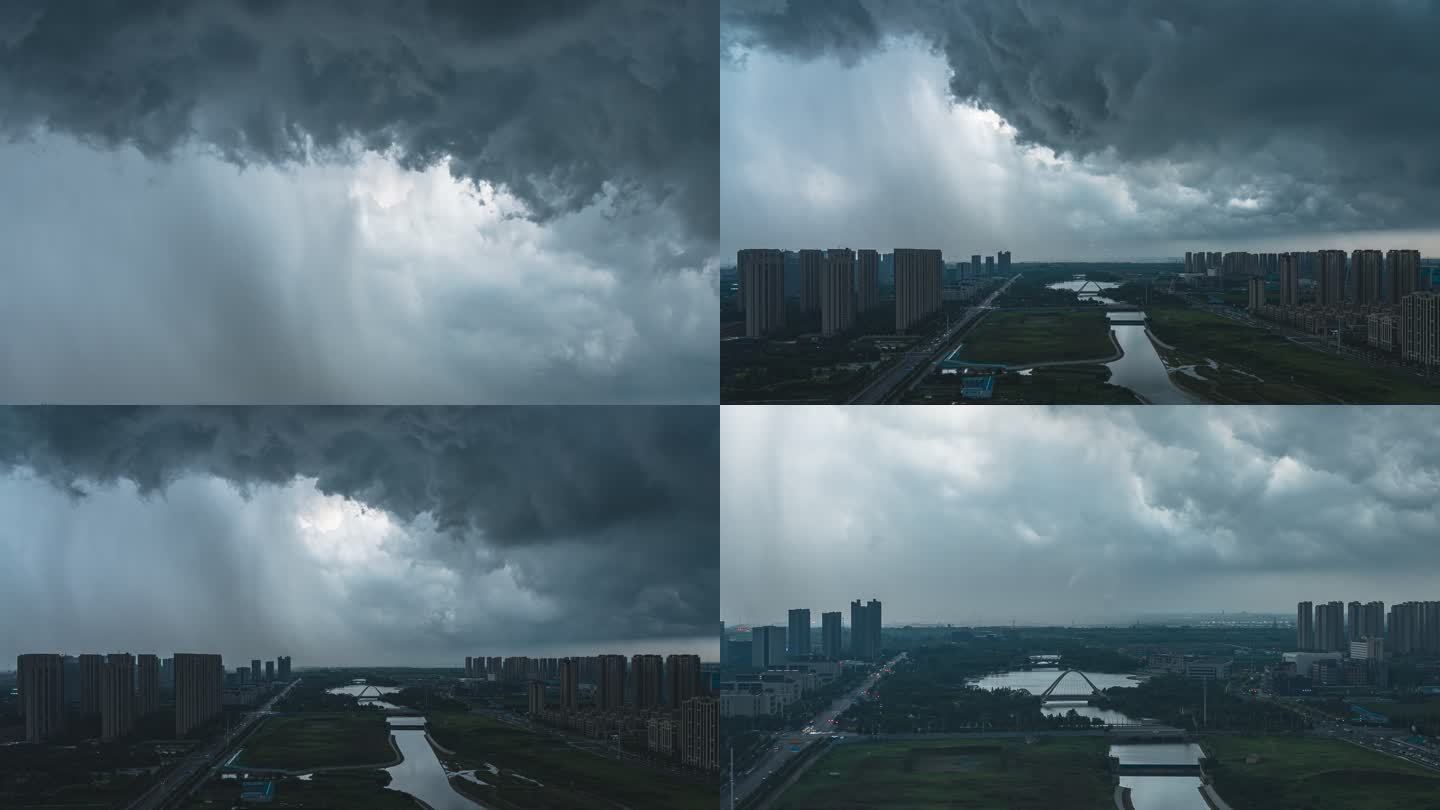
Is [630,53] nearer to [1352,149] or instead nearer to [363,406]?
[363,406]

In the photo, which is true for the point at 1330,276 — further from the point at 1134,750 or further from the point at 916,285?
the point at 1134,750

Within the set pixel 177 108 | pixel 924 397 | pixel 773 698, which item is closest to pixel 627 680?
pixel 773 698

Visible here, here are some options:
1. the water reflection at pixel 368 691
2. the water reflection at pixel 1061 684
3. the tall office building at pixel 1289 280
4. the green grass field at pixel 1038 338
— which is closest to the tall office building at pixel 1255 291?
the tall office building at pixel 1289 280

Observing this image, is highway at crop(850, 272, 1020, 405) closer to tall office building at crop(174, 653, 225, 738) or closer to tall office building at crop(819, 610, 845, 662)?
tall office building at crop(819, 610, 845, 662)

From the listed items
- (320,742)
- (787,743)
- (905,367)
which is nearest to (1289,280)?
(905,367)

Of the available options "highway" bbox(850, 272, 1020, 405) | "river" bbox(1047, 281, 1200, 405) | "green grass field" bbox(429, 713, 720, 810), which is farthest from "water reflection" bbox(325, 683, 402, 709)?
"river" bbox(1047, 281, 1200, 405)

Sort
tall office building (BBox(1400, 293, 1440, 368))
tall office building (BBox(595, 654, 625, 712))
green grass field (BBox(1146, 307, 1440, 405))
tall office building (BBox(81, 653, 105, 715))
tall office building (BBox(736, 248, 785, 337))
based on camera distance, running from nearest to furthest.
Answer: tall office building (BBox(1400, 293, 1440, 368))
green grass field (BBox(1146, 307, 1440, 405))
tall office building (BBox(736, 248, 785, 337))
tall office building (BBox(81, 653, 105, 715))
tall office building (BBox(595, 654, 625, 712))

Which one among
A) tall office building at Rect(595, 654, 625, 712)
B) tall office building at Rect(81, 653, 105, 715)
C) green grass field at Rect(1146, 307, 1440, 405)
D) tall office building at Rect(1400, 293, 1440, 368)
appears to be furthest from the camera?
tall office building at Rect(595, 654, 625, 712)
